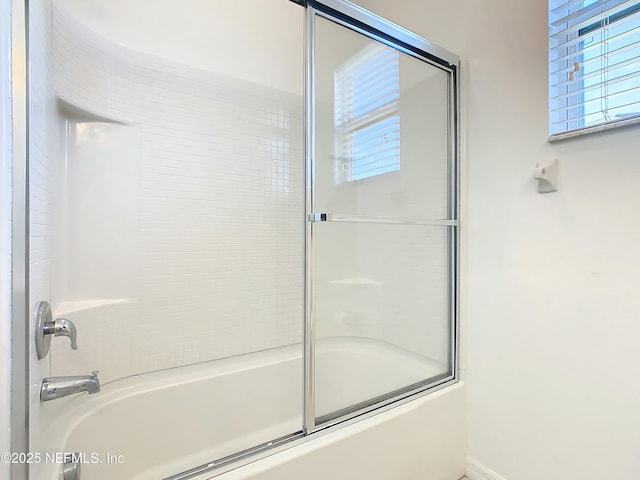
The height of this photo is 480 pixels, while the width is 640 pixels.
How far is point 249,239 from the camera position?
1910mm

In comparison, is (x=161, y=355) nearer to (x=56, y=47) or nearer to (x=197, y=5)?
(x=56, y=47)

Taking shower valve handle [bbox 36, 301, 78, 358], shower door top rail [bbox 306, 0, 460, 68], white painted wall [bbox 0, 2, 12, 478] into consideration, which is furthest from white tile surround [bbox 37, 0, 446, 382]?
white painted wall [bbox 0, 2, 12, 478]

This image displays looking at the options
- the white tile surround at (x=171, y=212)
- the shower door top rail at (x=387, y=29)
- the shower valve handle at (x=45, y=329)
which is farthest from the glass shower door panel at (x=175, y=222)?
the shower door top rail at (x=387, y=29)

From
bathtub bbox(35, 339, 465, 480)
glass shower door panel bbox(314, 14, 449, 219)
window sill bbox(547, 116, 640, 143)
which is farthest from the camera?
glass shower door panel bbox(314, 14, 449, 219)

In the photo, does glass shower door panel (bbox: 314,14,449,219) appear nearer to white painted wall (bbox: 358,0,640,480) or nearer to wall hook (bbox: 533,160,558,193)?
white painted wall (bbox: 358,0,640,480)

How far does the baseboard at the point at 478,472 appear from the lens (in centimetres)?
155

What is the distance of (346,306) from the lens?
192cm

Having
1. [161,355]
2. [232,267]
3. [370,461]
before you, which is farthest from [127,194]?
[370,461]

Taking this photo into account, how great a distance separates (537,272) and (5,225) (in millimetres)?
1710

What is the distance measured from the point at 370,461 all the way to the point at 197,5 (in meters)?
2.29

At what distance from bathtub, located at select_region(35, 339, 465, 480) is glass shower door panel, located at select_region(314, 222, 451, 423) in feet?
0.04

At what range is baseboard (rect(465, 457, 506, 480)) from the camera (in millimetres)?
1554

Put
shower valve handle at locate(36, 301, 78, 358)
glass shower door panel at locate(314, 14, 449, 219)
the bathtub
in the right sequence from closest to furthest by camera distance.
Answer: shower valve handle at locate(36, 301, 78, 358) < the bathtub < glass shower door panel at locate(314, 14, 449, 219)

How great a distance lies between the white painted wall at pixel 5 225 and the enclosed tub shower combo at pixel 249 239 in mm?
521
